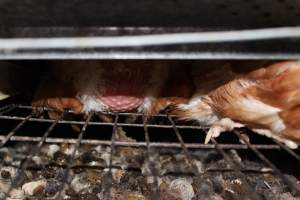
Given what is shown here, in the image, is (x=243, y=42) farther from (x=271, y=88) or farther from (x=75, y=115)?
(x=75, y=115)

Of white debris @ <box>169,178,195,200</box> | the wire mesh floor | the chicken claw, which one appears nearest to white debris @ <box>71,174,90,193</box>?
the wire mesh floor

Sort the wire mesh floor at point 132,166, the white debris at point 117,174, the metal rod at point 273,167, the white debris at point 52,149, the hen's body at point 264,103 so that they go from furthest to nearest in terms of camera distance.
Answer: the white debris at point 52,149 < the white debris at point 117,174 < the wire mesh floor at point 132,166 < the hen's body at point 264,103 < the metal rod at point 273,167

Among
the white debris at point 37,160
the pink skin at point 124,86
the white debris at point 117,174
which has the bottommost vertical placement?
the white debris at point 117,174

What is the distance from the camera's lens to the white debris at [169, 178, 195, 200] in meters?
1.30

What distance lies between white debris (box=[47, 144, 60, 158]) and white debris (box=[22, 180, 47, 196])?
0.20 metres

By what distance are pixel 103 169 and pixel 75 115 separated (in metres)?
0.25

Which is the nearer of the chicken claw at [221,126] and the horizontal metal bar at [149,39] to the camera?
the horizontal metal bar at [149,39]

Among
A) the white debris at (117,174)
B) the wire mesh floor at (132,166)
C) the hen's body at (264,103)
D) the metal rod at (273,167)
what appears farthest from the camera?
the white debris at (117,174)

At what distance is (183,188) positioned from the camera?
133cm

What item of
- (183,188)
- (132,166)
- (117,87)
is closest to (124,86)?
(117,87)

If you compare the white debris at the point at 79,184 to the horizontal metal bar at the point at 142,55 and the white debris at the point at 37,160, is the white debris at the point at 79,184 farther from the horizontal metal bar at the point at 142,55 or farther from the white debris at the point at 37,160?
the horizontal metal bar at the point at 142,55

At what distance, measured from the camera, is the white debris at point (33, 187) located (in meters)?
1.28

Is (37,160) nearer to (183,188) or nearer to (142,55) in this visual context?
(183,188)

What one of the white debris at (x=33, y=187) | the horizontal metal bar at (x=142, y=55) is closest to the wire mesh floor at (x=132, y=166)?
the white debris at (x=33, y=187)
